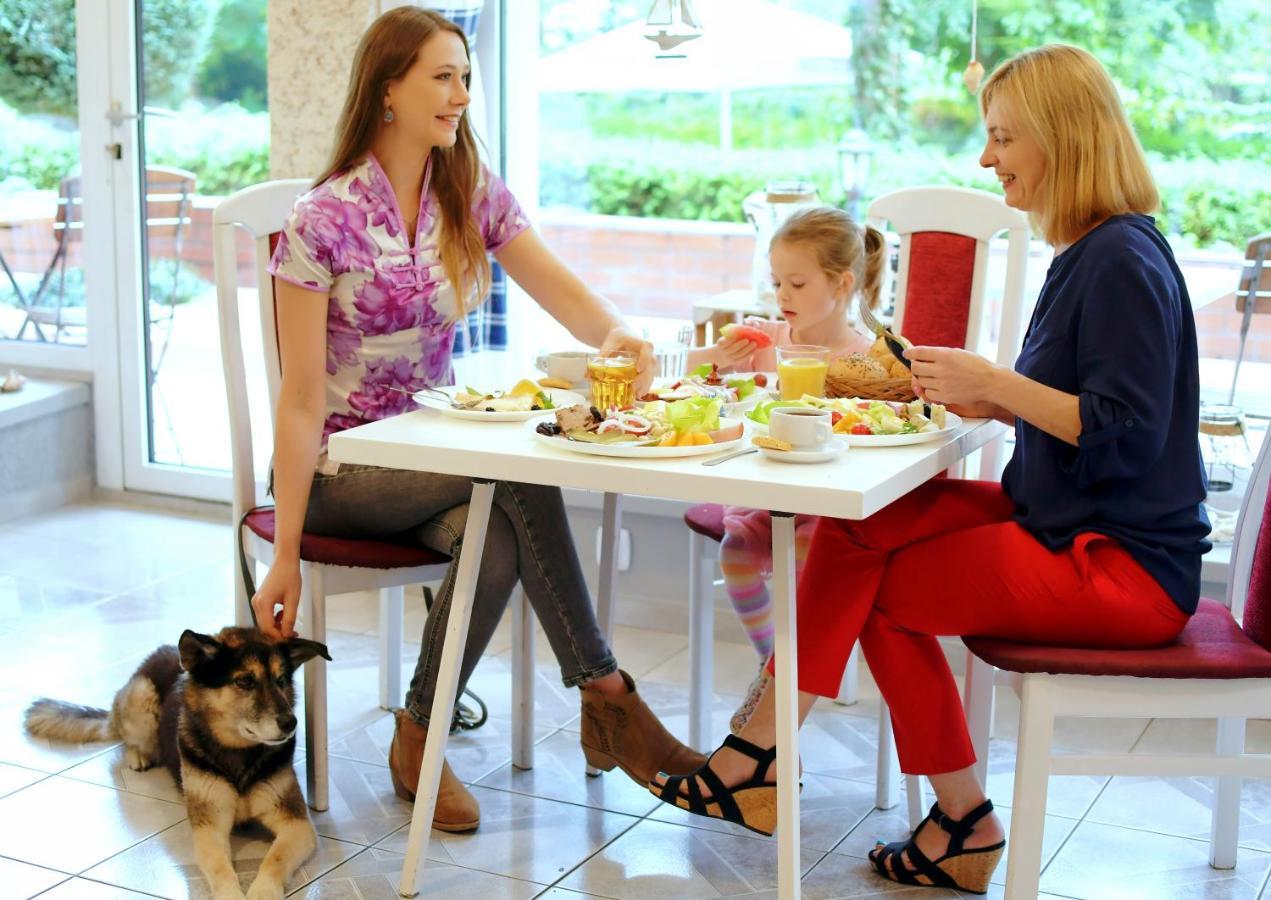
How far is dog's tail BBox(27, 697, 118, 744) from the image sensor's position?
2668mm

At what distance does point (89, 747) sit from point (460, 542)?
2.92ft

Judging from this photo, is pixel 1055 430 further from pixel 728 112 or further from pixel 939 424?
pixel 728 112

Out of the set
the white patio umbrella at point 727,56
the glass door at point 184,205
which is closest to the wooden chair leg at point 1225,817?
the white patio umbrella at point 727,56

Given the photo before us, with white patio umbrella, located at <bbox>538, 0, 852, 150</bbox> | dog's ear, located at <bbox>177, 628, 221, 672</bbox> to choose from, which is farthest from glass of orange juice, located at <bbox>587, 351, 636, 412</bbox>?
white patio umbrella, located at <bbox>538, 0, 852, 150</bbox>

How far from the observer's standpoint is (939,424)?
1979 millimetres

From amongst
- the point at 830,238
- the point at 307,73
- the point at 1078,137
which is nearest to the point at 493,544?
the point at 830,238

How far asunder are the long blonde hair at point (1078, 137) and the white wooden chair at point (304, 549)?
1076 mm

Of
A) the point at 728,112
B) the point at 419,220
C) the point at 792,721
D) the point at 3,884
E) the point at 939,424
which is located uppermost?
the point at 728,112

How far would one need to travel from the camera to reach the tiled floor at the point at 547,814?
86.9 inches

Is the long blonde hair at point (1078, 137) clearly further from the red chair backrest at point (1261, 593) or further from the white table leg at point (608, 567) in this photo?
the white table leg at point (608, 567)

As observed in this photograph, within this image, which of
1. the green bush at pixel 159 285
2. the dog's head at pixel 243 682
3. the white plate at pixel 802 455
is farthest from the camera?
the green bush at pixel 159 285

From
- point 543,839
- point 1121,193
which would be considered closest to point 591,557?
point 543,839

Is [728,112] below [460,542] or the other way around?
the other way around

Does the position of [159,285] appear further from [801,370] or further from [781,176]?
[801,370]
